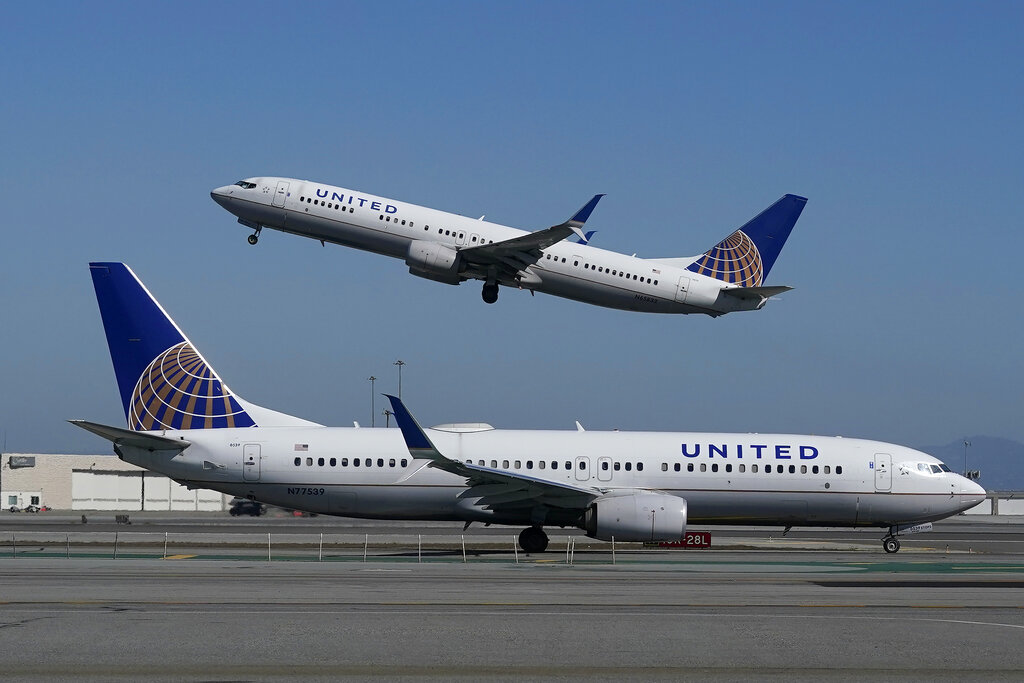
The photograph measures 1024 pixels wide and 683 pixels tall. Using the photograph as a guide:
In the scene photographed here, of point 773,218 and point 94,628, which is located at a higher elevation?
point 773,218

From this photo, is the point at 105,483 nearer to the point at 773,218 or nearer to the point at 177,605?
the point at 773,218

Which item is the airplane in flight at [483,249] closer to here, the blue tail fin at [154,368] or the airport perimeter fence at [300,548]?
the blue tail fin at [154,368]

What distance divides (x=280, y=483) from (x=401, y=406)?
20.8 ft

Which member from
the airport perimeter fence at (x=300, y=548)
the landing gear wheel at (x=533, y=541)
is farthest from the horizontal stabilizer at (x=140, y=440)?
the landing gear wheel at (x=533, y=541)

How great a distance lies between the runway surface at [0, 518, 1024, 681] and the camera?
14.8 meters

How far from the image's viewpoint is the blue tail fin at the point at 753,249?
4986cm

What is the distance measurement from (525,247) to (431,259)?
337 centimetres

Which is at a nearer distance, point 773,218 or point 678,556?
point 678,556

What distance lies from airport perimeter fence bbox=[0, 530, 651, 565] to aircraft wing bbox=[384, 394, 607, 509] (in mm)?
1583

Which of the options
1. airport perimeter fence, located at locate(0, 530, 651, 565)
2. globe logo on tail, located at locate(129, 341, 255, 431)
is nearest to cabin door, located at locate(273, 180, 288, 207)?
globe logo on tail, located at locate(129, 341, 255, 431)

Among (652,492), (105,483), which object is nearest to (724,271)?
Result: (652,492)

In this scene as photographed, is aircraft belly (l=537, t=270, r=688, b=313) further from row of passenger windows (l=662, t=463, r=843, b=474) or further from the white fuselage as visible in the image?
row of passenger windows (l=662, t=463, r=843, b=474)

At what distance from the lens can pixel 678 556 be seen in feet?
121

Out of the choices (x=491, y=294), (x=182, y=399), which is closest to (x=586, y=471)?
(x=491, y=294)
